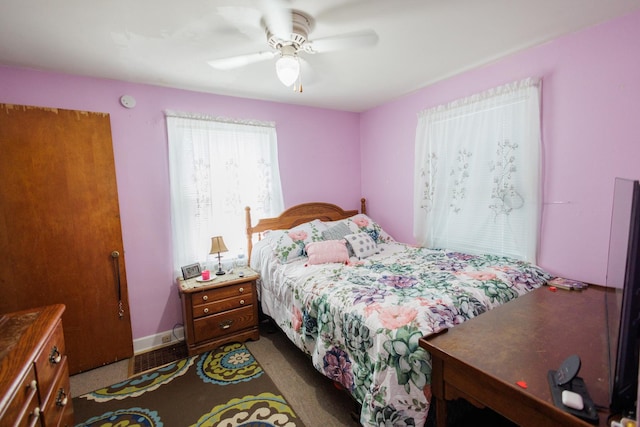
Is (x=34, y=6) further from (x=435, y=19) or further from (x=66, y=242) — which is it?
(x=435, y=19)

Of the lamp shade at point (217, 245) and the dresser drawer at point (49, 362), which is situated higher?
the lamp shade at point (217, 245)

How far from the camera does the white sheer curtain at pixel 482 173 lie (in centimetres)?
228

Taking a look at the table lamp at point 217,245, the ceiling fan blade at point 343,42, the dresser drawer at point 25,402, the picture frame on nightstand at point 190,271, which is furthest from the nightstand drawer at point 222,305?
the ceiling fan blade at point 343,42

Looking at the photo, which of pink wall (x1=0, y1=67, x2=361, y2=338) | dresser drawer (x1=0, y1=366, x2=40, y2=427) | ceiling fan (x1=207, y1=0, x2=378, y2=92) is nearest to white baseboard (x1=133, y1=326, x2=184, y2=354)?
pink wall (x1=0, y1=67, x2=361, y2=338)

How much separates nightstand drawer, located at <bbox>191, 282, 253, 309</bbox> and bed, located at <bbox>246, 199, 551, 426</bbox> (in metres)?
0.18

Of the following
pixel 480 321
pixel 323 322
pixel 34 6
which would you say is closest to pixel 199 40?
pixel 34 6

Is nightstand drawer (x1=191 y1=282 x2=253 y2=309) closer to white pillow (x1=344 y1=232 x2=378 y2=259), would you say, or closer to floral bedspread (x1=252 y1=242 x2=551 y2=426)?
floral bedspread (x1=252 y1=242 x2=551 y2=426)

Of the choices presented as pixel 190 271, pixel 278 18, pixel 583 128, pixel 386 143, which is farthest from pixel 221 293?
pixel 583 128

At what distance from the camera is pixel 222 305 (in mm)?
2547

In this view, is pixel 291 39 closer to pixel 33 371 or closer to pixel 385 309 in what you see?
pixel 385 309

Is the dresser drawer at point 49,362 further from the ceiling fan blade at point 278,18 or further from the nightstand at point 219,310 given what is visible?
the ceiling fan blade at point 278,18

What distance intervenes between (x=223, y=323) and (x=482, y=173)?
8.55ft

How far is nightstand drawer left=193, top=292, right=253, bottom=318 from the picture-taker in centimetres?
246

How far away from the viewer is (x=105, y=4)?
1.49 m
